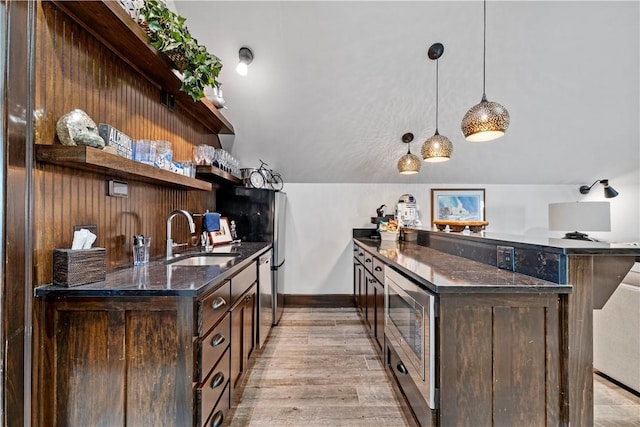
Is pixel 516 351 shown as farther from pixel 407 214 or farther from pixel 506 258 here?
pixel 407 214

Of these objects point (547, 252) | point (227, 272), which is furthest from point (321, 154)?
point (547, 252)

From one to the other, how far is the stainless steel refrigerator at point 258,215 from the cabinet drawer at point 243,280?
94cm

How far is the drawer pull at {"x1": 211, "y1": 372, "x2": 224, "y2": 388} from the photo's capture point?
1488mm

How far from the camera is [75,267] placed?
1.26 m

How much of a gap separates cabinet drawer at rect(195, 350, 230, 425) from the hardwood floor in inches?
15.6

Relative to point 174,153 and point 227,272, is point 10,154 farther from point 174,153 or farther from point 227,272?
point 174,153

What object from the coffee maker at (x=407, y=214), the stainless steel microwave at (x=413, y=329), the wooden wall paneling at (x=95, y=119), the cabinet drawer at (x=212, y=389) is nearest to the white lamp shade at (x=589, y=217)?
the coffee maker at (x=407, y=214)

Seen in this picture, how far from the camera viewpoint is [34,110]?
1.25 meters

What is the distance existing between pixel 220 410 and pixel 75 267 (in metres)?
1.01

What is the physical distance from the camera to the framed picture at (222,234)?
3048 millimetres

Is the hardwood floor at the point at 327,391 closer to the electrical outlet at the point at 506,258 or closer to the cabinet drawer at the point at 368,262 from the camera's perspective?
the cabinet drawer at the point at 368,262

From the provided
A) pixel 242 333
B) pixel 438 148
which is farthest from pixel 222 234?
pixel 438 148

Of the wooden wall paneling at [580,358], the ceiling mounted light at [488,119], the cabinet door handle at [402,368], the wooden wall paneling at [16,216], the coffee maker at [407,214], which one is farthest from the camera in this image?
the coffee maker at [407,214]

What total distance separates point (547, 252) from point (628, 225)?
4641 millimetres
